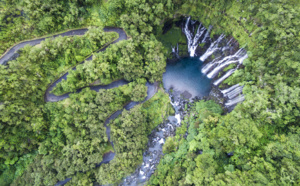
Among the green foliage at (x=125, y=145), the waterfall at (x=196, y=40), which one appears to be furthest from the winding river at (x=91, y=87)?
the waterfall at (x=196, y=40)

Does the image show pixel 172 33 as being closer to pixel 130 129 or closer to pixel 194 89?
pixel 194 89

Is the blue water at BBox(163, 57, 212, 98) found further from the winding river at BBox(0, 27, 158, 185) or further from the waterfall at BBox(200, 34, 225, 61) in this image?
the winding river at BBox(0, 27, 158, 185)

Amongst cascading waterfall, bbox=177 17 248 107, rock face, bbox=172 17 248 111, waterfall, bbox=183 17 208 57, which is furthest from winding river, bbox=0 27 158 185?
waterfall, bbox=183 17 208 57

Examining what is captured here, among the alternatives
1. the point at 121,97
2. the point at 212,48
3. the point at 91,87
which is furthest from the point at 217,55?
the point at 91,87

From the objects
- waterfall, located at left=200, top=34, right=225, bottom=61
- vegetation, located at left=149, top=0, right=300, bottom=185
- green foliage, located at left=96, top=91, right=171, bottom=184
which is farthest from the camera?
waterfall, located at left=200, top=34, right=225, bottom=61

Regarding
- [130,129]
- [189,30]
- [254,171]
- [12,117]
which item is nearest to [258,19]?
[189,30]

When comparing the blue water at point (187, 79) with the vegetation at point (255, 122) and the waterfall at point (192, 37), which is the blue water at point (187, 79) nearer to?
the waterfall at point (192, 37)

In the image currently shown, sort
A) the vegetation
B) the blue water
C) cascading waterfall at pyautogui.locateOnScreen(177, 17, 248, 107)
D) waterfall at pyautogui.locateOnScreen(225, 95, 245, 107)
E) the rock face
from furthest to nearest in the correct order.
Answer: the blue water < the rock face < cascading waterfall at pyautogui.locateOnScreen(177, 17, 248, 107) < waterfall at pyautogui.locateOnScreen(225, 95, 245, 107) < the vegetation
